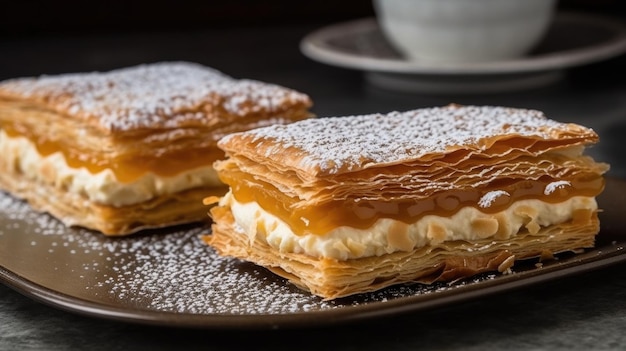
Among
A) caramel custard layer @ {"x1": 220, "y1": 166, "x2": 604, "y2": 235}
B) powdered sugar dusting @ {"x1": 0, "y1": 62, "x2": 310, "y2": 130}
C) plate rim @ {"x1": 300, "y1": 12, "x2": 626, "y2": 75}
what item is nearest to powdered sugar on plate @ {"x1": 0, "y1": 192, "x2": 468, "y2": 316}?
caramel custard layer @ {"x1": 220, "y1": 166, "x2": 604, "y2": 235}

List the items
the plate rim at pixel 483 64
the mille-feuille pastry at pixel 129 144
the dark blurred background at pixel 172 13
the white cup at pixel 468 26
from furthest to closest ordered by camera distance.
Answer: the dark blurred background at pixel 172 13
the white cup at pixel 468 26
the plate rim at pixel 483 64
the mille-feuille pastry at pixel 129 144

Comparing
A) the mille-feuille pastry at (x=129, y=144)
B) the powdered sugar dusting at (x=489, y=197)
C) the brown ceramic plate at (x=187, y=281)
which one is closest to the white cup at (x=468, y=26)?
the mille-feuille pastry at (x=129, y=144)

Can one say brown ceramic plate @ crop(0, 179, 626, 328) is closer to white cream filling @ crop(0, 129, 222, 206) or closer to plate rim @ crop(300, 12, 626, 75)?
white cream filling @ crop(0, 129, 222, 206)

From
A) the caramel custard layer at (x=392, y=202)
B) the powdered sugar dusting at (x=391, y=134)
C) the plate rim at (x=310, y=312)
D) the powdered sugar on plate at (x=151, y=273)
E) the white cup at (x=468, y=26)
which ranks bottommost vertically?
the powdered sugar on plate at (x=151, y=273)

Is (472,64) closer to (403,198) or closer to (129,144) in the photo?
(129,144)

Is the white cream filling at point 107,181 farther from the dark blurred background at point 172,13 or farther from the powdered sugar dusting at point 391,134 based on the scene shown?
the dark blurred background at point 172,13

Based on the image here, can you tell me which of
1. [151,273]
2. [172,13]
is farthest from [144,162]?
[172,13]
